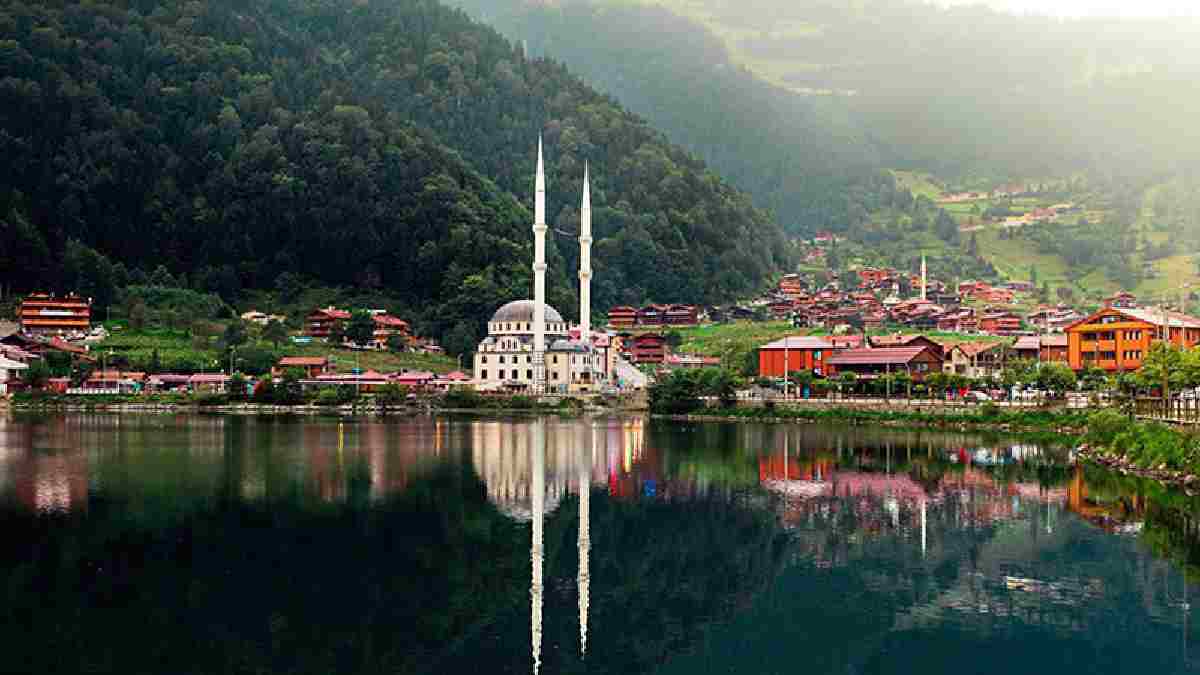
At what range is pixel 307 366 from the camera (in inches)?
3194

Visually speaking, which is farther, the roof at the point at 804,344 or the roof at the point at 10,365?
the roof at the point at 804,344

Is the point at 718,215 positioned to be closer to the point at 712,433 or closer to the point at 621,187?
the point at 621,187

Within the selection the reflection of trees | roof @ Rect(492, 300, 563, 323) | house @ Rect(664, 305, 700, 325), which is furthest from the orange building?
house @ Rect(664, 305, 700, 325)

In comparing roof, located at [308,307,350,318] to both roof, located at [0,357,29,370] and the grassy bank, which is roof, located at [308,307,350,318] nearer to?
roof, located at [0,357,29,370]

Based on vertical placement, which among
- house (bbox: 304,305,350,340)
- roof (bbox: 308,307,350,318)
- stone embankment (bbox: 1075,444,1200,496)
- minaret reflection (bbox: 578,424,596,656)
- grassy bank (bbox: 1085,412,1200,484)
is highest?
roof (bbox: 308,307,350,318)

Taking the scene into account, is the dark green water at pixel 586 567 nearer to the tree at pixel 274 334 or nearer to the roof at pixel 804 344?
the roof at pixel 804 344

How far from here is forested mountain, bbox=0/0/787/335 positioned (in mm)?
112438

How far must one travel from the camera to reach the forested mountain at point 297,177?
112 meters

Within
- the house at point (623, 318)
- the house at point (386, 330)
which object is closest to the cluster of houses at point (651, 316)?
the house at point (623, 318)

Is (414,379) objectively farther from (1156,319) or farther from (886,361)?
(1156,319)

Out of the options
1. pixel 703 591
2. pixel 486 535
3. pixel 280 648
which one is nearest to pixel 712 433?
pixel 486 535

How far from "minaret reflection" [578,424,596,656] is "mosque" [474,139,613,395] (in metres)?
40.0

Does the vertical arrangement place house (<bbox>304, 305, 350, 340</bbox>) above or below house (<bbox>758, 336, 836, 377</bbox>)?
above

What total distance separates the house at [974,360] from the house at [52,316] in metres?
55.2
